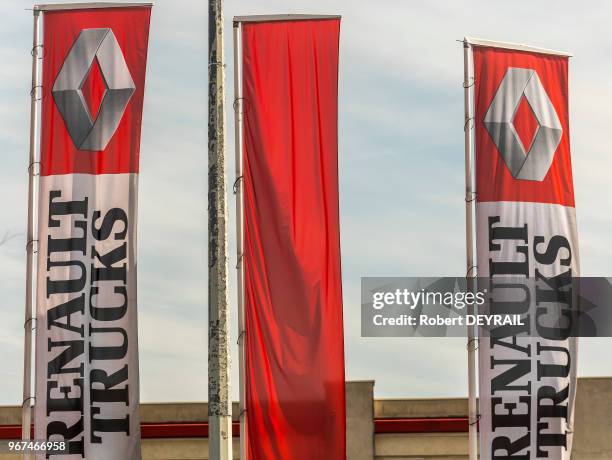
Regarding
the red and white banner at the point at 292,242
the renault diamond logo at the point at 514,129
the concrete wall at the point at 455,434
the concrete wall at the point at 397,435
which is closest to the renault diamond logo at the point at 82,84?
the red and white banner at the point at 292,242

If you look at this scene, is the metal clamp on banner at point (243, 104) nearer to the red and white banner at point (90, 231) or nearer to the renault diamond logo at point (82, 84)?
the red and white banner at point (90, 231)

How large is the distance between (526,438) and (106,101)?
8349 millimetres

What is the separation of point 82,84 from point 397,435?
449 inches

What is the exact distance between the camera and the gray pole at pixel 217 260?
1365cm

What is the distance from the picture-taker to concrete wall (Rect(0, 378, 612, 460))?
2616 centimetres

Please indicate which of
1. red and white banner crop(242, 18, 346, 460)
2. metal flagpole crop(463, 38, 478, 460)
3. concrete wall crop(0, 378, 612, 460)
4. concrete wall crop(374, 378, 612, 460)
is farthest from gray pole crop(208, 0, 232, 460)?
concrete wall crop(374, 378, 612, 460)

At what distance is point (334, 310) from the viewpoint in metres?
18.1

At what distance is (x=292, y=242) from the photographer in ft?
60.0

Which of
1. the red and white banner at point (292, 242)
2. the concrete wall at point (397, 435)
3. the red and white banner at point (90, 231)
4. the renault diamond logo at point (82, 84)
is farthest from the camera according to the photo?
the concrete wall at point (397, 435)

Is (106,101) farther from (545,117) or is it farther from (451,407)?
(451,407)

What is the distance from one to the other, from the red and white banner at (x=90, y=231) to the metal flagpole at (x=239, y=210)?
4.71ft

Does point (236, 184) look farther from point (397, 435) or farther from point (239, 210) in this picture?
point (397, 435)

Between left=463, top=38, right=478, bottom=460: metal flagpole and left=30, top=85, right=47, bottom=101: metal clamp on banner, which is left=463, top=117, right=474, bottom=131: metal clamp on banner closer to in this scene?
left=463, top=38, right=478, bottom=460: metal flagpole

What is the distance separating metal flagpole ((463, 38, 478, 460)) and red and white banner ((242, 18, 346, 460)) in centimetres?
231
